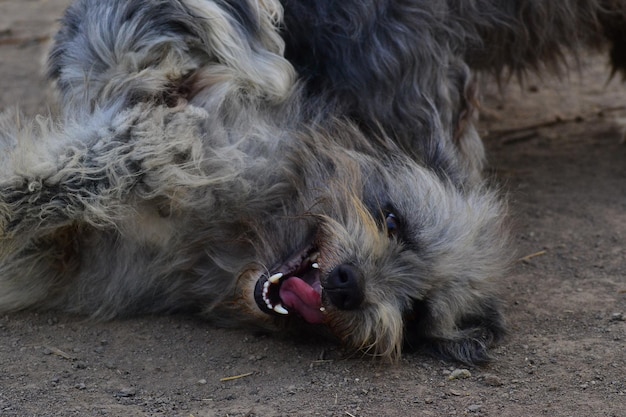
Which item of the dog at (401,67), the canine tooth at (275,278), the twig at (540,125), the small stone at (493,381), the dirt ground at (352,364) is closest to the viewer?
the dirt ground at (352,364)

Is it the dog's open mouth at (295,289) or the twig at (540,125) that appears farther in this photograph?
the twig at (540,125)

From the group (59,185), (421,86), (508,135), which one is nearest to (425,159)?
(421,86)

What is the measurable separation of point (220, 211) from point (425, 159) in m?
0.88

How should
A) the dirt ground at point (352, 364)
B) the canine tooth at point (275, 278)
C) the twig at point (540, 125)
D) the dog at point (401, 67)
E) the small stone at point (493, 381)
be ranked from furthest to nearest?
the twig at point (540, 125)
the dog at point (401, 67)
the canine tooth at point (275, 278)
the small stone at point (493, 381)
the dirt ground at point (352, 364)

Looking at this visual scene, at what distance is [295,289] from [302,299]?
0.16 ft

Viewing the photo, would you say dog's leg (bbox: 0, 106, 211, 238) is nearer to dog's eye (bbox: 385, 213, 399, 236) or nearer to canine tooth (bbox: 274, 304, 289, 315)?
canine tooth (bbox: 274, 304, 289, 315)

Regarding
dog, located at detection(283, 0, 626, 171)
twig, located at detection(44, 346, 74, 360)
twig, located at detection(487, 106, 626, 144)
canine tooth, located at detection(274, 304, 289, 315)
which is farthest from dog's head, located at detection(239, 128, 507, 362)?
twig, located at detection(487, 106, 626, 144)

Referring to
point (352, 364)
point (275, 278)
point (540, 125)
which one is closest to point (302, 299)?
point (275, 278)

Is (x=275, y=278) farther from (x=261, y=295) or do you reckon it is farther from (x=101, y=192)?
(x=101, y=192)

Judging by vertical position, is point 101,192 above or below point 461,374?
above

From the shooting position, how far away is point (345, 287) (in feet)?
11.3

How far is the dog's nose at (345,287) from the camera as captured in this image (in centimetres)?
345

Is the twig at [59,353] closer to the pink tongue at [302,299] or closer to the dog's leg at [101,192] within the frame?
the dog's leg at [101,192]

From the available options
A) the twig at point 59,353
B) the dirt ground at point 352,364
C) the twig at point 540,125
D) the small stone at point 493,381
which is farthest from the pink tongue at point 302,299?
the twig at point 540,125
